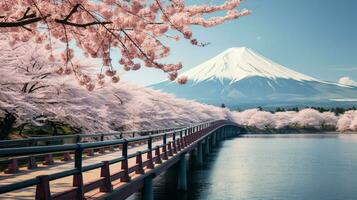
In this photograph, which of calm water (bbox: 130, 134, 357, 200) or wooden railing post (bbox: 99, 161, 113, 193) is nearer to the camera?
wooden railing post (bbox: 99, 161, 113, 193)

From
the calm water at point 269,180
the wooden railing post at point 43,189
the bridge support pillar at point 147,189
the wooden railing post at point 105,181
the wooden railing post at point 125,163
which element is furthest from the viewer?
the calm water at point 269,180

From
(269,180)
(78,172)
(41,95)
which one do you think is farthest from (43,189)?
(269,180)

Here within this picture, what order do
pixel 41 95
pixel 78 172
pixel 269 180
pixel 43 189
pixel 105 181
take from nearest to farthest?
pixel 43 189 < pixel 78 172 < pixel 105 181 < pixel 41 95 < pixel 269 180

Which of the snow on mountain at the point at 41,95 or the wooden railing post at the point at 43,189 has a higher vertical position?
the snow on mountain at the point at 41,95

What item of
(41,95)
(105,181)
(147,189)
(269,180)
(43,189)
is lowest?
(269,180)

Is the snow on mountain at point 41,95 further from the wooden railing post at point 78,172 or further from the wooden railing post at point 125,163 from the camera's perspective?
the wooden railing post at point 78,172

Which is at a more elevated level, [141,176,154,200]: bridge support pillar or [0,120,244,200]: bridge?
[0,120,244,200]: bridge

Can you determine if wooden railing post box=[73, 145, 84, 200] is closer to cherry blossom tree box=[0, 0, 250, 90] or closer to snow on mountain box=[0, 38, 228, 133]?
cherry blossom tree box=[0, 0, 250, 90]

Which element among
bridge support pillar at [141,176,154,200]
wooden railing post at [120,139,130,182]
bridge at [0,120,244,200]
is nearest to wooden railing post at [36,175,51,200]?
bridge at [0,120,244,200]

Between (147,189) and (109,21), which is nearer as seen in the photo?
(109,21)

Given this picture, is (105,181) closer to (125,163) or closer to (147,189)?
(125,163)

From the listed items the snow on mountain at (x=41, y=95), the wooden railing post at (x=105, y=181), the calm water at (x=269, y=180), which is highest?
the snow on mountain at (x=41, y=95)

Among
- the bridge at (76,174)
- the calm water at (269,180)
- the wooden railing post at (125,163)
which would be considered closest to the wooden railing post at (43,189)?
the bridge at (76,174)

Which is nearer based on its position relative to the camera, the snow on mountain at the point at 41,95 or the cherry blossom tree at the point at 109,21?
the cherry blossom tree at the point at 109,21
